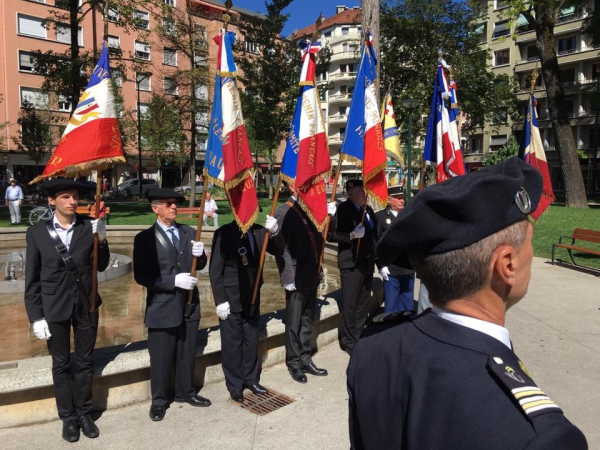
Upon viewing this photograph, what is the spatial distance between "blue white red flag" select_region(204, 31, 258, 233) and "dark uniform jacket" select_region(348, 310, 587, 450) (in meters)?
3.42

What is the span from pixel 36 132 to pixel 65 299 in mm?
37917

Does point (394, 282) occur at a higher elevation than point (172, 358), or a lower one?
higher

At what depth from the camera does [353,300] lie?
5.84 meters

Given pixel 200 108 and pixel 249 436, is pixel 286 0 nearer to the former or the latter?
pixel 200 108

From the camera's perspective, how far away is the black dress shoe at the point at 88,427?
3914mm

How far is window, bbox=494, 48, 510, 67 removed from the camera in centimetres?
5716

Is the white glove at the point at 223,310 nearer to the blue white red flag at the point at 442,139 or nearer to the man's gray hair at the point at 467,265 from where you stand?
the man's gray hair at the point at 467,265

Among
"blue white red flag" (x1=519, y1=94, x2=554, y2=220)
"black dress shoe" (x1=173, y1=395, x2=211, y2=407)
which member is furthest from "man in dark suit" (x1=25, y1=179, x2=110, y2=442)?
"blue white red flag" (x1=519, y1=94, x2=554, y2=220)

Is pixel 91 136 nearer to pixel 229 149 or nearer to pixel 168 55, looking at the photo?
pixel 229 149

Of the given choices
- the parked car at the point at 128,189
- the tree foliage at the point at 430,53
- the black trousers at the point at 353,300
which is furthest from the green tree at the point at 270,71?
the black trousers at the point at 353,300

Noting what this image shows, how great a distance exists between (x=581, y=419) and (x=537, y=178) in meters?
3.83

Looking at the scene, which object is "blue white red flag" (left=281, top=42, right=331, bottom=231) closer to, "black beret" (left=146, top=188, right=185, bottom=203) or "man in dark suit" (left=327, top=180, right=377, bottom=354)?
"man in dark suit" (left=327, top=180, right=377, bottom=354)

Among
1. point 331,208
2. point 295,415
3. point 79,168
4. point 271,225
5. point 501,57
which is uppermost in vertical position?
point 501,57

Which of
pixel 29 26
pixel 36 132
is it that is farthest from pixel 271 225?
pixel 29 26
